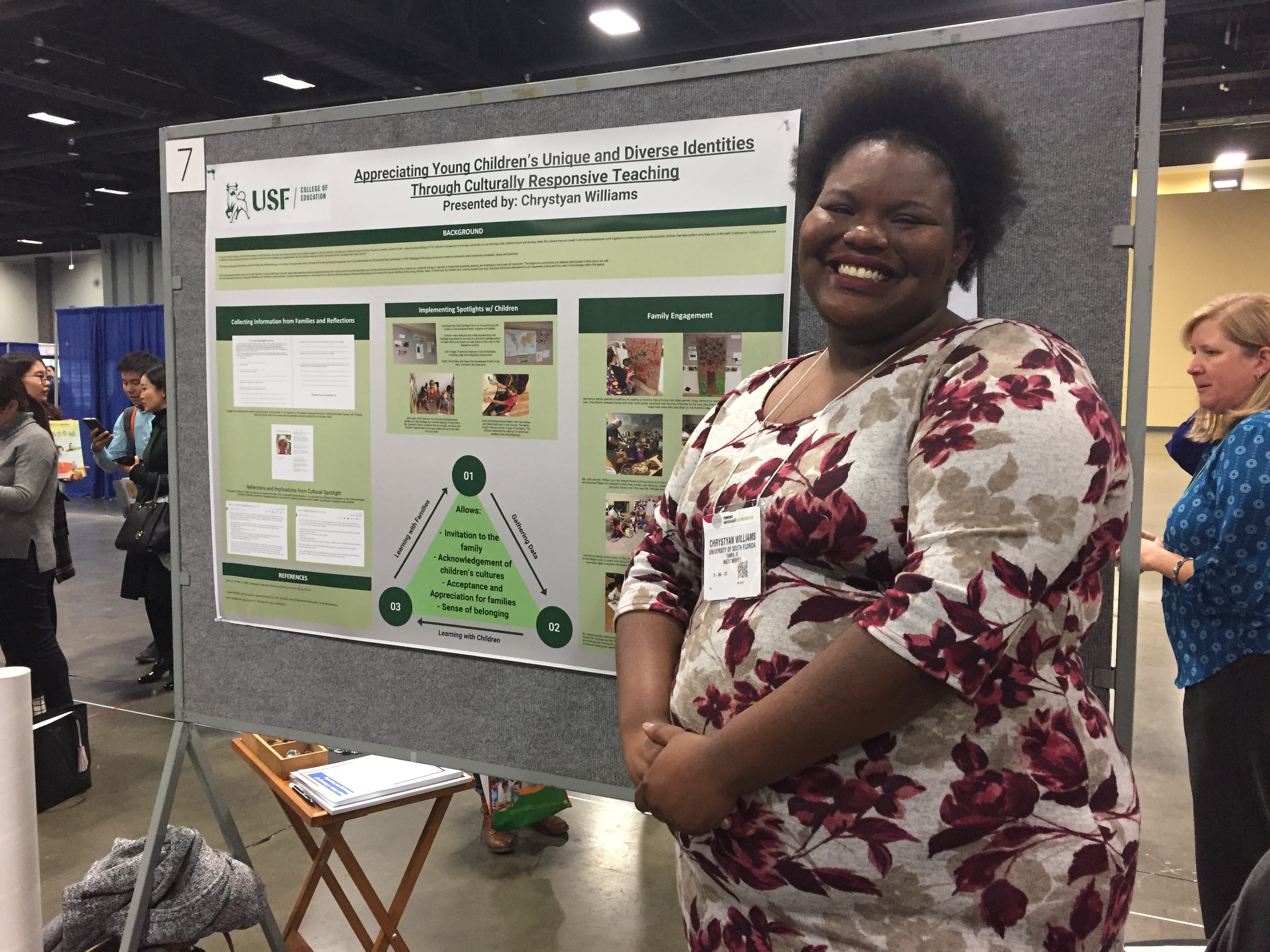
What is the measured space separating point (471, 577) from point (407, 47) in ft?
19.1

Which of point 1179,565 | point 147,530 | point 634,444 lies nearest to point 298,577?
point 634,444

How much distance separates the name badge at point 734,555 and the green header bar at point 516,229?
57cm

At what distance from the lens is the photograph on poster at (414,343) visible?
159cm

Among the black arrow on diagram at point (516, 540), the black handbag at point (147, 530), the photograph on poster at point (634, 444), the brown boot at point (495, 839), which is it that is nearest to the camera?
the photograph on poster at point (634, 444)

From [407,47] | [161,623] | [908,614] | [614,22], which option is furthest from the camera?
[407,47]

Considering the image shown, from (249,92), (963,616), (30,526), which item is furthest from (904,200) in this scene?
(249,92)

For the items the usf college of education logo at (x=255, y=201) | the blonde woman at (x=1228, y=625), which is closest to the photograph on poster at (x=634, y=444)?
the usf college of education logo at (x=255, y=201)

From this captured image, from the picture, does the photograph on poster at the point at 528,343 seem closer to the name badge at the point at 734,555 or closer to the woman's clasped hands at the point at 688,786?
the name badge at the point at 734,555

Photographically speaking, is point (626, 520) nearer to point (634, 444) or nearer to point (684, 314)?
point (634, 444)

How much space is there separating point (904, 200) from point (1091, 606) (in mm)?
442

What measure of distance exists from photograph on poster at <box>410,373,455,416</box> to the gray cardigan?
264 cm

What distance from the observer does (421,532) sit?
5.39 feet

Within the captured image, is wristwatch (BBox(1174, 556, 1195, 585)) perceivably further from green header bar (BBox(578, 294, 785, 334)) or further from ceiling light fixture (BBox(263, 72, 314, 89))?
ceiling light fixture (BBox(263, 72, 314, 89))

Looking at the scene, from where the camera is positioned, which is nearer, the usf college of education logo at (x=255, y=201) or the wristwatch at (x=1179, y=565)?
the usf college of education logo at (x=255, y=201)
